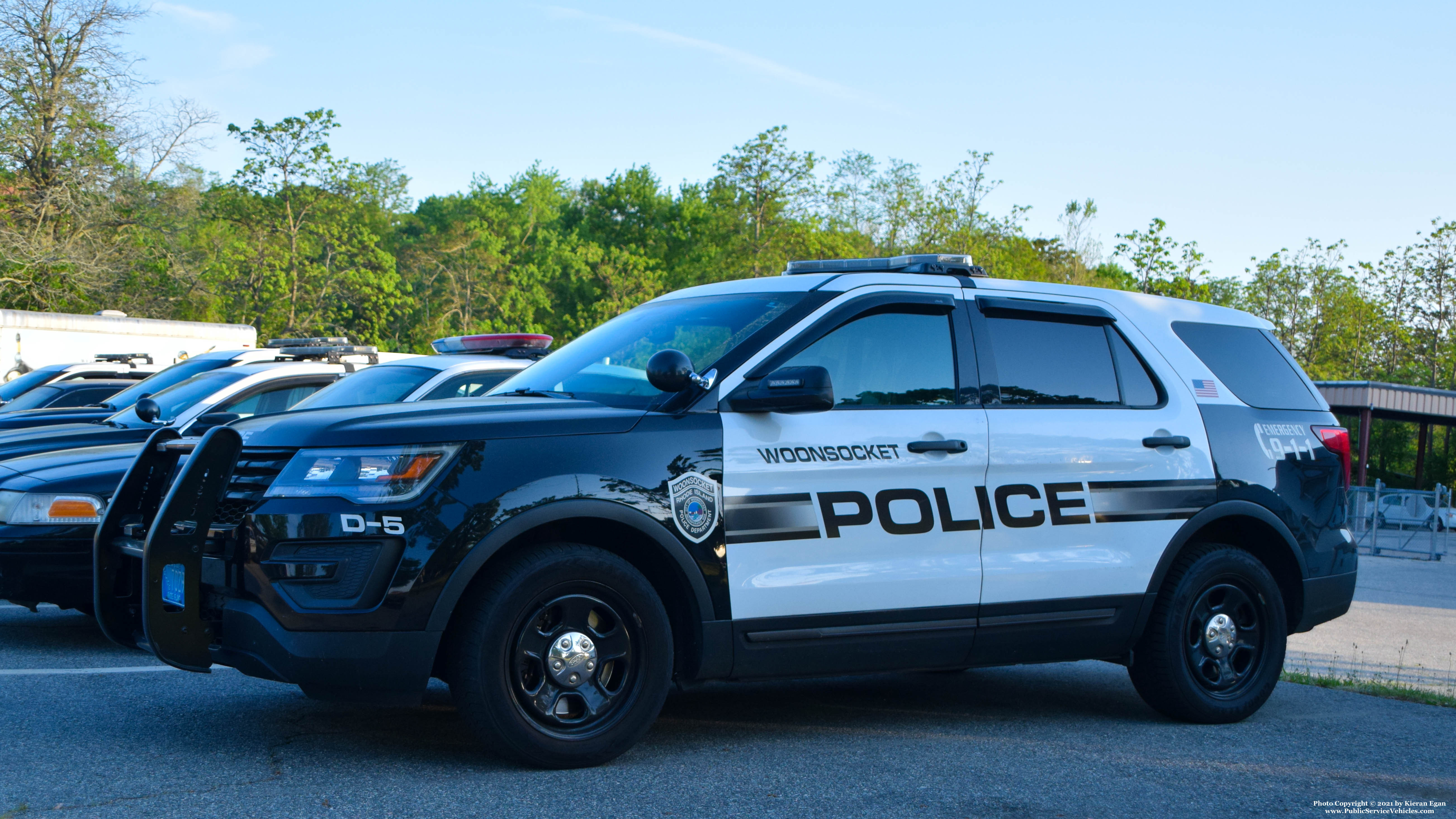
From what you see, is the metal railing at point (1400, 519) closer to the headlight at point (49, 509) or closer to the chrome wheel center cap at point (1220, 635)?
the chrome wheel center cap at point (1220, 635)

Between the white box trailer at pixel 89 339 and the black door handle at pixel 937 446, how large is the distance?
2218 cm

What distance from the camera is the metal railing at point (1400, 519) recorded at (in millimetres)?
22812

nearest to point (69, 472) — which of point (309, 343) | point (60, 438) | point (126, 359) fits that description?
point (60, 438)

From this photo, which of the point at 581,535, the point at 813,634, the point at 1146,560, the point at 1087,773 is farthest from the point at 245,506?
the point at 1146,560

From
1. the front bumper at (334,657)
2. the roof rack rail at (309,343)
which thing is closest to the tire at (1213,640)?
the front bumper at (334,657)

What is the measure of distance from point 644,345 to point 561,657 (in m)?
1.46

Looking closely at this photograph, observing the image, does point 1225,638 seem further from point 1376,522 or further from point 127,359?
point 1376,522

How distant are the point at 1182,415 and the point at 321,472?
370 cm

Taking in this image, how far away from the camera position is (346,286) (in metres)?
52.6

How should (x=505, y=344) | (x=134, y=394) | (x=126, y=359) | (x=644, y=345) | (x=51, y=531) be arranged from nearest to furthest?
1. (x=644, y=345)
2. (x=51, y=531)
3. (x=505, y=344)
4. (x=134, y=394)
5. (x=126, y=359)

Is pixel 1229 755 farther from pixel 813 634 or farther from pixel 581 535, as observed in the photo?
pixel 581 535

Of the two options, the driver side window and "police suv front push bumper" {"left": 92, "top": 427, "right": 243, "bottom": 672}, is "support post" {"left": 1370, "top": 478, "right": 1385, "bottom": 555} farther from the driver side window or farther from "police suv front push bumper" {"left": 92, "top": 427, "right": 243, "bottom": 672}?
"police suv front push bumper" {"left": 92, "top": 427, "right": 243, "bottom": 672}

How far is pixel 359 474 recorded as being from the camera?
419 cm

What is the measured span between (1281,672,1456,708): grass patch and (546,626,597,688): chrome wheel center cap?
4122mm
